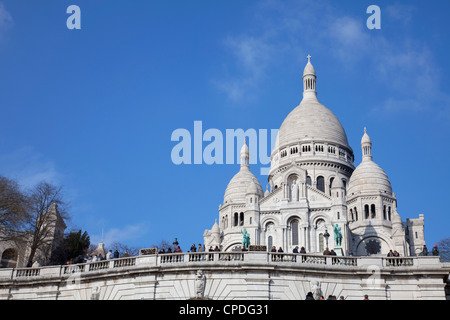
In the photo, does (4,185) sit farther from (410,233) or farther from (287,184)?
(410,233)

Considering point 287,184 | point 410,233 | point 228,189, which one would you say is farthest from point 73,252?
point 410,233

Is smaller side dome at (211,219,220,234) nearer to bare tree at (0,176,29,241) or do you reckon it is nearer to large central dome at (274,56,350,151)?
large central dome at (274,56,350,151)

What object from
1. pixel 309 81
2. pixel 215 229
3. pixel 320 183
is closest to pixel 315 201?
pixel 320 183

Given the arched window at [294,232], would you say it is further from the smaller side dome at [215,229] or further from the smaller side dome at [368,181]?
the smaller side dome at [215,229]

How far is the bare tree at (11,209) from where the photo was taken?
44.7 m

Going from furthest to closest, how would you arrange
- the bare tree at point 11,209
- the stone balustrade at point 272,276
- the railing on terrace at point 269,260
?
1. the bare tree at point 11,209
2. the railing on terrace at point 269,260
3. the stone balustrade at point 272,276

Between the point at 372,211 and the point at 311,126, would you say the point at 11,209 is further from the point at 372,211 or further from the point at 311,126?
the point at 311,126

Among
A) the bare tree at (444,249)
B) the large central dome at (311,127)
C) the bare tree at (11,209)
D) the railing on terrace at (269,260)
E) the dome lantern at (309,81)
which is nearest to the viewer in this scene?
the railing on terrace at (269,260)

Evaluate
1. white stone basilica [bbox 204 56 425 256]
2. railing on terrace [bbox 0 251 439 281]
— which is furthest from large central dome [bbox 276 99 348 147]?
railing on terrace [bbox 0 251 439 281]

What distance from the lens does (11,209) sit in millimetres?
44750

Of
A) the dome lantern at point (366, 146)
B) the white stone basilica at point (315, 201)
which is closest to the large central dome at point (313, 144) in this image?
the white stone basilica at point (315, 201)

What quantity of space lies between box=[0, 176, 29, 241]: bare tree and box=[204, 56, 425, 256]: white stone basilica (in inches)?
1484

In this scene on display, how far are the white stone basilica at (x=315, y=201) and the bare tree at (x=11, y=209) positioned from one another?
3771cm

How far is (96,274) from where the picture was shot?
29.9 metres
